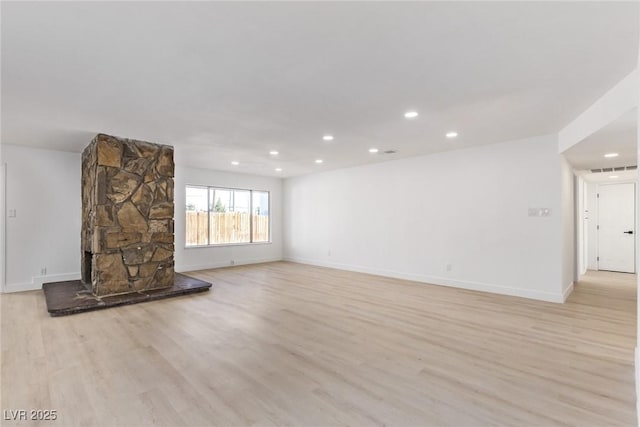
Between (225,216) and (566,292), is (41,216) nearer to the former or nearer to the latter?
(225,216)

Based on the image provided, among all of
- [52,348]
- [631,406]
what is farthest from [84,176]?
[631,406]

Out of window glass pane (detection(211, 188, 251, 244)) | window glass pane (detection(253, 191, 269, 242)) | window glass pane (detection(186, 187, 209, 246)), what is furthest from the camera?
window glass pane (detection(253, 191, 269, 242))

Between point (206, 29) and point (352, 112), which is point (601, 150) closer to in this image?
point (352, 112)

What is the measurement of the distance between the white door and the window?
27.7 ft

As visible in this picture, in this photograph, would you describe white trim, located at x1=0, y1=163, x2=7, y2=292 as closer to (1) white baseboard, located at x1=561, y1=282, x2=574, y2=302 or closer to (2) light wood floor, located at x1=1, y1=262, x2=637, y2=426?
(2) light wood floor, located at x1=1, y1=262, x2=637, y2=426

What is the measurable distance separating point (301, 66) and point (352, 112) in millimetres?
1232

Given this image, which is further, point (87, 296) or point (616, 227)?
point (616, 227)

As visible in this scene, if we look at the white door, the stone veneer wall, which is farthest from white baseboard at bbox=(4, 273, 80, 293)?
the white door

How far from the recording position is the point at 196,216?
7.65 metres

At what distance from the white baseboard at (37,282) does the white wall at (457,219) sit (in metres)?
5.27

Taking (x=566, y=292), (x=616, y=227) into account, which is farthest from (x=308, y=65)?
(x=616, y=227)

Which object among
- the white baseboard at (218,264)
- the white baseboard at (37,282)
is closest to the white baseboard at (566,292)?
the white baseboard at (218,264)

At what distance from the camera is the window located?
300 inches

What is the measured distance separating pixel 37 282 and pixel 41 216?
1158 millimetres
